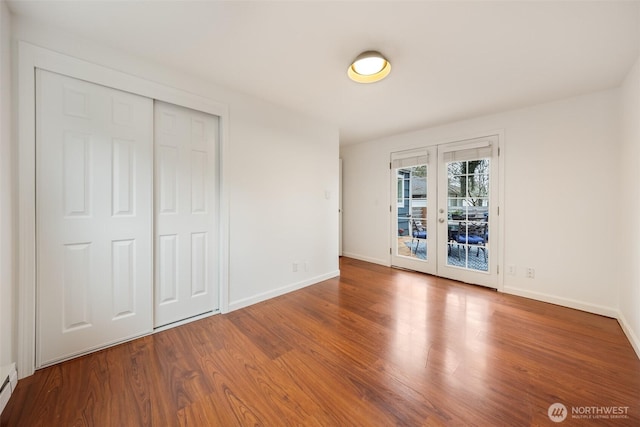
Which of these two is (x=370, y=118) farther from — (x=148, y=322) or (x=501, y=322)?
(x=148, y=322)

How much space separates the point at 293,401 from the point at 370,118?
3.28 meters

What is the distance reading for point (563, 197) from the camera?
2.74 metres

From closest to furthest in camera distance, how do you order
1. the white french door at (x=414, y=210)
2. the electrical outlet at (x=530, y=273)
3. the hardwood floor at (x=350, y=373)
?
the hardwood floor at (x=350, y=373)
the electrical outlet at (x=530, y=273)
the white french door at (x=414, y=210)

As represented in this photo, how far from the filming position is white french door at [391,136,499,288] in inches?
129

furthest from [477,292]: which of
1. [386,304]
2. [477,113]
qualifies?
[477,113]

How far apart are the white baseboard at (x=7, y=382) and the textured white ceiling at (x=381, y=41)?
2.20 metres

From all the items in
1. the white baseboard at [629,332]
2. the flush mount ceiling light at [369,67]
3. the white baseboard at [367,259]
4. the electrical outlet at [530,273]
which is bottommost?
the white baseboard at [629,332]

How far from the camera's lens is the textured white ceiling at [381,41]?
1.50 m

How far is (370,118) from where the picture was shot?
3.41 metres

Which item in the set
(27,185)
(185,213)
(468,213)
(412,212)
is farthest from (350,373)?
(412,212)

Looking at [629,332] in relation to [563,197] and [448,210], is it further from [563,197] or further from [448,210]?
[448,210]

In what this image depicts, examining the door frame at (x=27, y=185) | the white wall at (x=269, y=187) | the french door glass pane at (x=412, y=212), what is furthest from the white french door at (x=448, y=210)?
the door frame at (x=27, y=185)

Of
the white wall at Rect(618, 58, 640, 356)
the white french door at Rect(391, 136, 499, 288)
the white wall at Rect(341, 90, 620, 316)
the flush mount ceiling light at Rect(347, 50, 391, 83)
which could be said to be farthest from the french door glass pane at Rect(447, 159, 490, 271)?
the flush mount ceiling light at Rect(347, 50, 391, 83)

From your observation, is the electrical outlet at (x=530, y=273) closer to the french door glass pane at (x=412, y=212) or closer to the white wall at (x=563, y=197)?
the white wall at (x=563, y=197)
